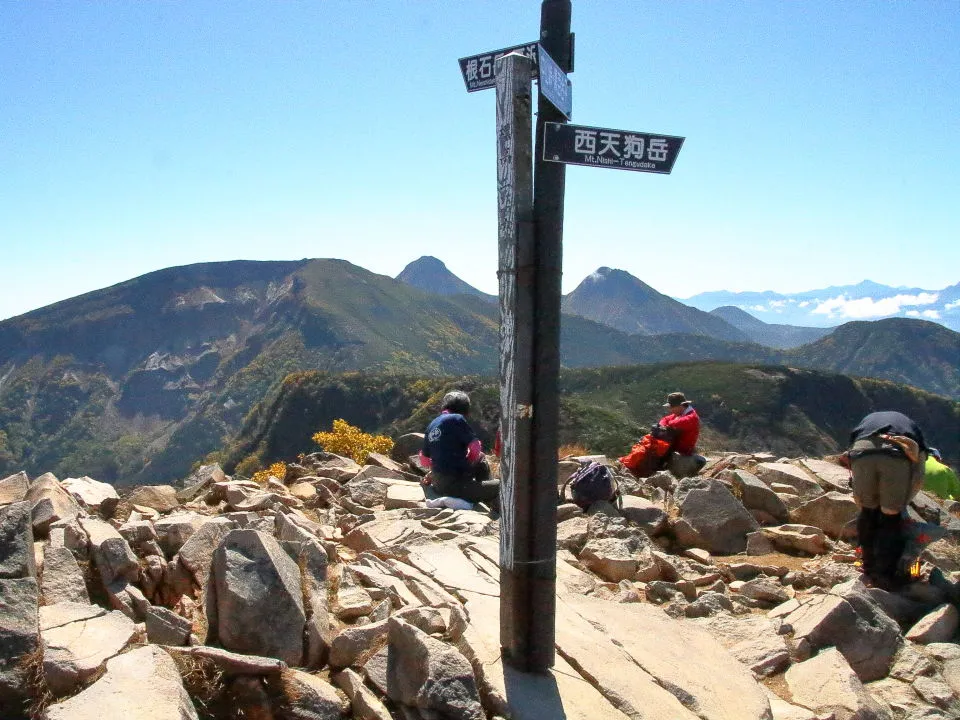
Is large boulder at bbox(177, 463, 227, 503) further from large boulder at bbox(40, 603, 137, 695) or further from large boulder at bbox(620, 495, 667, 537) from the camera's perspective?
large boulder at bbox(620, 495, 667, 537)

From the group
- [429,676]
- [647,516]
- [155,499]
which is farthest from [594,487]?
[429,676]

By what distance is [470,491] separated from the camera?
30.8ft

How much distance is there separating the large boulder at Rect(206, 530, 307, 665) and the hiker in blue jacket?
184 inches

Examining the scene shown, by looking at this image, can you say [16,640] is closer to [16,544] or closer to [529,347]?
[16,544]

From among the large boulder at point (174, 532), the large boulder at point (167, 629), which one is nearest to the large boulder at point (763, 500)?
the large boulder at point (174, 532)

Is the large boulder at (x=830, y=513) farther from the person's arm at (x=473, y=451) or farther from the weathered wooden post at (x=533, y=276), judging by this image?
the weathered wooden post at (x=533, y=276)

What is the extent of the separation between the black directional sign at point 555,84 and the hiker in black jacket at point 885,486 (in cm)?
469

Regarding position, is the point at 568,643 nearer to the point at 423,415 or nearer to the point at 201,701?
the point at 201,701

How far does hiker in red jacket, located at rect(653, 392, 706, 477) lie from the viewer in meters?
11.5

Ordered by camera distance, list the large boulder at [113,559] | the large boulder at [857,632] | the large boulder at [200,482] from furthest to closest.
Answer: the large boulder at [200,482] < the large boulder at [857,632] < the large boulder at [113,559]

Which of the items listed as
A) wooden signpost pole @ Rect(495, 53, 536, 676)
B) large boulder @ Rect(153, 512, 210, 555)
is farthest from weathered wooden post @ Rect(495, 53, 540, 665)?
large boulder @ Rect(153, 512, 210, 555)

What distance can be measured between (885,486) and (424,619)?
4.67 metres

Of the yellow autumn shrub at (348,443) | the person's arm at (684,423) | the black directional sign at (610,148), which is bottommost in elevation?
the yellow autumn shrub at (348,443)

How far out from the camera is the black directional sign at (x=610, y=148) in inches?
164
